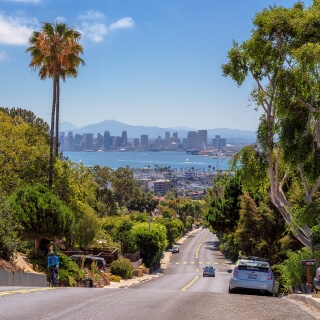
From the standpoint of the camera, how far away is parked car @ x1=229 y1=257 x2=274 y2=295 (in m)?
20.0

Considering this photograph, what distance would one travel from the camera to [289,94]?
65.9 feet

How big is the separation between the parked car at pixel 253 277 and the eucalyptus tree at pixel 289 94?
1.82 metres

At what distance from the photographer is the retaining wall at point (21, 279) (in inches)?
746

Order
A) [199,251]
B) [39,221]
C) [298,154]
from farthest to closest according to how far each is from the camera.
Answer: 1. [199,251]
2. [39,221]
3. [298,154]

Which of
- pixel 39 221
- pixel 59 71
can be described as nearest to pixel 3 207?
pixel 39 221

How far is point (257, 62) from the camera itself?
2105cm

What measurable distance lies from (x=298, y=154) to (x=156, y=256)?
5827 cm

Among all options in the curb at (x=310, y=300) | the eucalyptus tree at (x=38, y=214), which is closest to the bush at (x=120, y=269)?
the eucalyptus tree at (x=38, y=214)

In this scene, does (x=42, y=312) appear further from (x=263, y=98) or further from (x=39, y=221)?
(x=39, y=221)

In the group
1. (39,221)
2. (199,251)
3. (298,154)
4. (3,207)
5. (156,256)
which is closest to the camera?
(298,154)

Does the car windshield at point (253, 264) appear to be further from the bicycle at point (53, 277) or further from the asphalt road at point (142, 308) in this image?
the bicycle at point (53, 277)

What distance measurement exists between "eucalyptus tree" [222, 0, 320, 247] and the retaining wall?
982 cm

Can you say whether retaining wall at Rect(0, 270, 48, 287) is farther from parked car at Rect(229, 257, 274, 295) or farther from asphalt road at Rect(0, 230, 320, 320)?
parked car at Rect(229, 257, 274, 295)

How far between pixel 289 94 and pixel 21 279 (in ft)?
39.9
